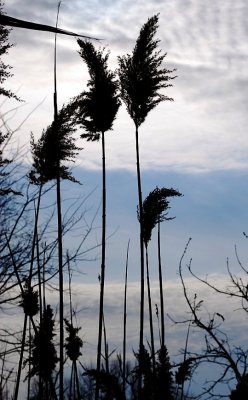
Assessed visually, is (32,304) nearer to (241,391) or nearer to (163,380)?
(163,380)

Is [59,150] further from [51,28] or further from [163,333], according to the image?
[51,28]

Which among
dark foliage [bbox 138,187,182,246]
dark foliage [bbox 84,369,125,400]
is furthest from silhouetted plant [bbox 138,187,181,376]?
dark foliage [bbox 84,369,125,400]

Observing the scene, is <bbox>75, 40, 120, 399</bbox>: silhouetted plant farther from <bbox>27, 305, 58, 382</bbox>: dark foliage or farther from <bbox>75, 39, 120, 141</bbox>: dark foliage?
<bbox>27, 305, 58, 382</bbox>: dark foliage

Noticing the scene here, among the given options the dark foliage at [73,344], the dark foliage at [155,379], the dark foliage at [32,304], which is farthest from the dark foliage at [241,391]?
the dark foliage at [73,344]

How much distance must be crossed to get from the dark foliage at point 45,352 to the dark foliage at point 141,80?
12.5ft

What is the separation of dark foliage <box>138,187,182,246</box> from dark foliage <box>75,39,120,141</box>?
4.77 ft

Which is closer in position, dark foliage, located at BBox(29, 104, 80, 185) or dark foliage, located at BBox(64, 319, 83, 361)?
dark foliage, located at BBox(29, 104, 80, 185)

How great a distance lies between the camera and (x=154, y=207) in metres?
10.3

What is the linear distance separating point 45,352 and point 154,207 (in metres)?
3.09

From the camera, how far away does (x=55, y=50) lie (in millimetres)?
7457

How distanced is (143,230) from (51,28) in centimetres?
846

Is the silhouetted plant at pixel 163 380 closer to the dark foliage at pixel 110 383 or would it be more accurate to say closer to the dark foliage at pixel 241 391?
the dark foliage at pixel 110 383

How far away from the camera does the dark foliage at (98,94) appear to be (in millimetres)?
10211

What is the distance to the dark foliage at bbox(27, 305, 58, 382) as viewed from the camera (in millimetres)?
A: 9324
